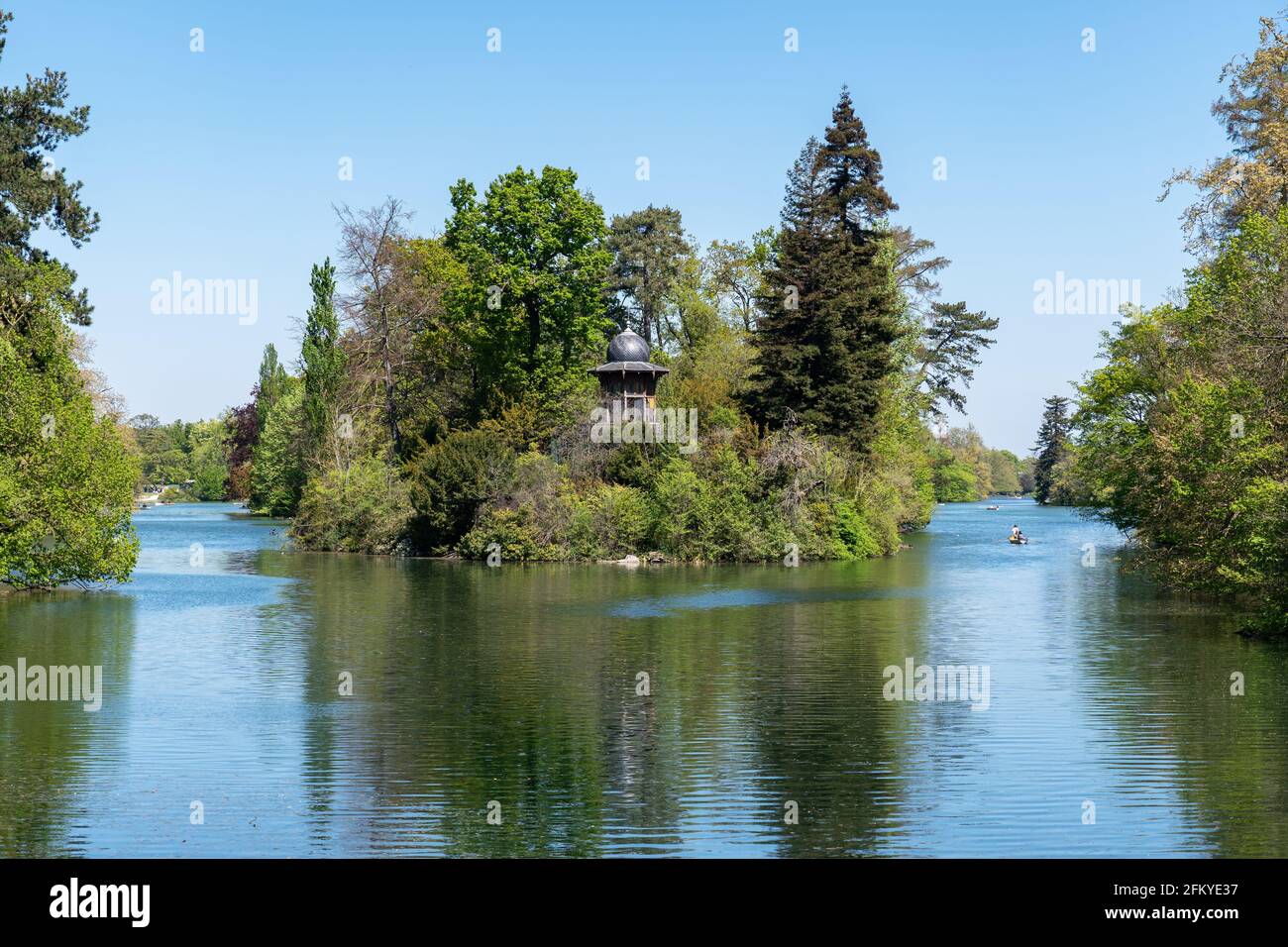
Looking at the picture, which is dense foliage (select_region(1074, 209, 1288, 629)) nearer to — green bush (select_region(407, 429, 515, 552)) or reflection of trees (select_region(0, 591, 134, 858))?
reflection of trees (select_region(0, 591, 134, 858))

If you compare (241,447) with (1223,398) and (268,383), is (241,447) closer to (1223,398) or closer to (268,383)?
(268,383)

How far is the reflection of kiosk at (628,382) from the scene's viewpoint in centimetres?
6162

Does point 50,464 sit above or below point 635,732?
above

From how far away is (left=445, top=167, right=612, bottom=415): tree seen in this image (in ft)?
221

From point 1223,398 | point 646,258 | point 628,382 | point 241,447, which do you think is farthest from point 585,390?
point 241,447

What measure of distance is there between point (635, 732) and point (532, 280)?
49.0m

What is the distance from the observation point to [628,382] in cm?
6191

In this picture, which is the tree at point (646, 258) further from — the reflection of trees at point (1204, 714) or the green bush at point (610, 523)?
the reflection of trees at point (1204, 714)

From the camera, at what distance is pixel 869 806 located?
15.7 m

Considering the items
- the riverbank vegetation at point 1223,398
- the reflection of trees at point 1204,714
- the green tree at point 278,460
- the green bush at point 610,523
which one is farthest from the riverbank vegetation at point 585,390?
the reflection of trees at point 1204,714

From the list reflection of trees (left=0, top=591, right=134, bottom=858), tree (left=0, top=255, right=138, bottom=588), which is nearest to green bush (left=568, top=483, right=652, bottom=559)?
tree (left=0, top=255, right=138, bottom=588)

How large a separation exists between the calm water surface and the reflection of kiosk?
2285cm
